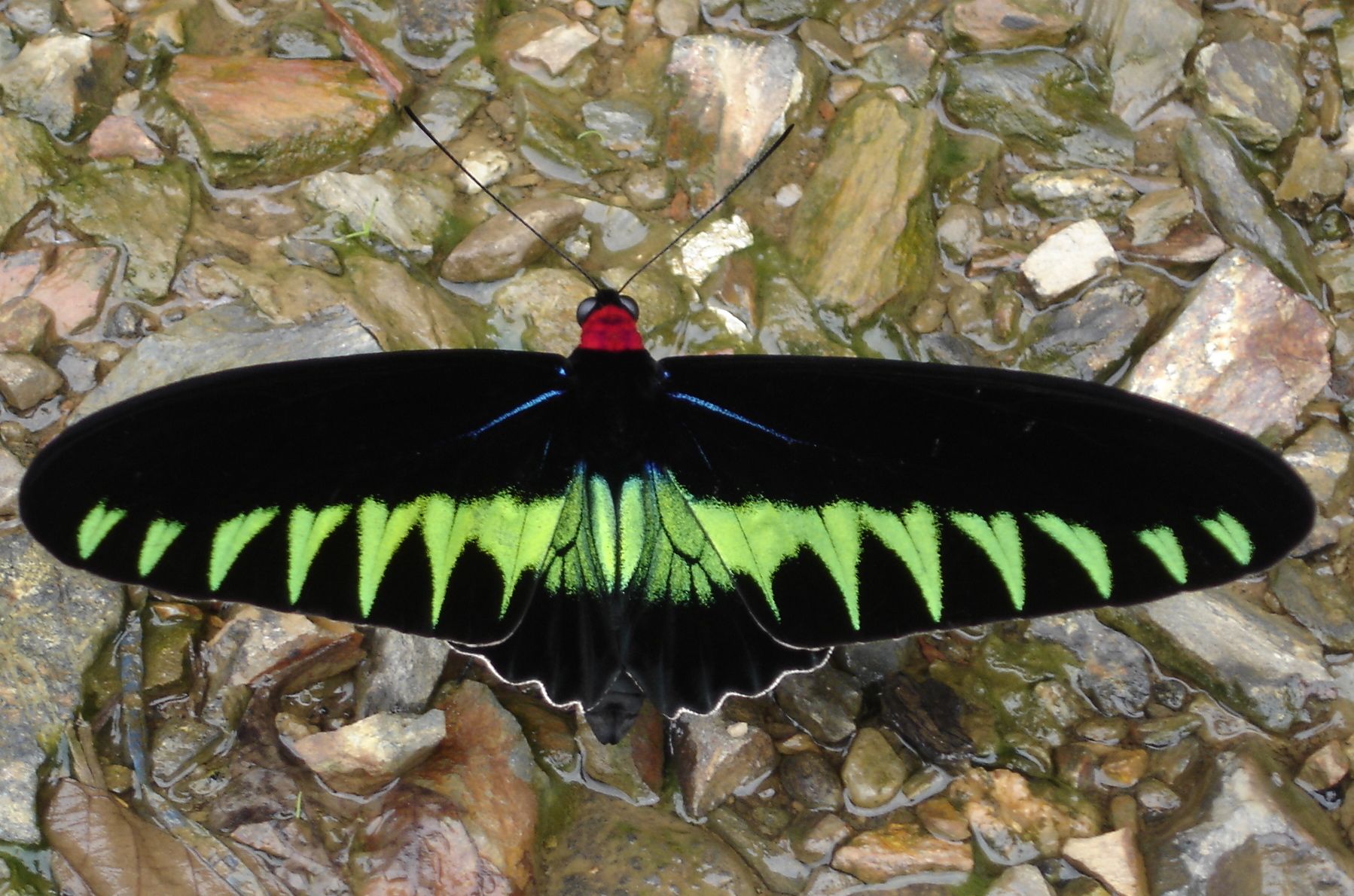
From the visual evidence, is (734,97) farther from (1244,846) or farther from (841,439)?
(1244,846)

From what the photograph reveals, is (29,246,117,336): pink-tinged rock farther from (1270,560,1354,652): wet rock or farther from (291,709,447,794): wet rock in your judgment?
(1270,560,1354,652): wet rock

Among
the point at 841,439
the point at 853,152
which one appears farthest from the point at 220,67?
the point at 841,439

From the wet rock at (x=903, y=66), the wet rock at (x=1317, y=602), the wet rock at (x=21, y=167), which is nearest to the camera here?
the wet rock at (x=1317, y=602)

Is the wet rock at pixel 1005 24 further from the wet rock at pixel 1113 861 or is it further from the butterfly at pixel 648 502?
the wet rock at pixel 1113 861

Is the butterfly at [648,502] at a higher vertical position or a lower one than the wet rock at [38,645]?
higher

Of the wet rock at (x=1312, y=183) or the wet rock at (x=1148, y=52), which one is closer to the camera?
the wet rock at (x=1312, y=183)

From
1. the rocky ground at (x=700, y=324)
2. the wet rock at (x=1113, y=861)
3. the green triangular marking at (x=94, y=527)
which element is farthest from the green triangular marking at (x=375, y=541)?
the wet rock at (x=1113, y=861)
